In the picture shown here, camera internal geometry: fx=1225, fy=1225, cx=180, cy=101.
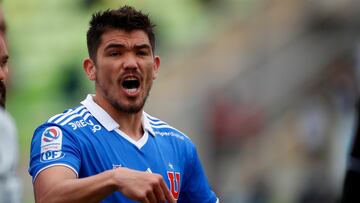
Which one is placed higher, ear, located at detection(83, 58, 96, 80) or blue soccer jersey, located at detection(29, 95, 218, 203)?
ear, located at detection(83, 58, 96, 80)

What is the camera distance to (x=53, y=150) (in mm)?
5918

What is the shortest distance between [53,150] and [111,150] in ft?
1.24

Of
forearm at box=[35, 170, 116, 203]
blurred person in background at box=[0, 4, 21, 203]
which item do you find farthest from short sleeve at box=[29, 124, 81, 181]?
blurred person in background at box=[0, 4, 21, 203]

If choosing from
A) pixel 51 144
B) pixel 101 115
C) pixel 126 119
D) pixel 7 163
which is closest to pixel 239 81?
pixel 126 119

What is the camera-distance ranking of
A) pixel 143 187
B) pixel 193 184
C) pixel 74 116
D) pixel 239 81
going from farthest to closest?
pixel 239 81, pixel 193 184, pixel 74 116, pixel 143 187

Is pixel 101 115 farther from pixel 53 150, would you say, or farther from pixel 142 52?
pixel 53 150

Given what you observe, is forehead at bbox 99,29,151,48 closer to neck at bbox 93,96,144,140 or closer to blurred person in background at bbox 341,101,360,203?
neck at bbox 93,96,144,140

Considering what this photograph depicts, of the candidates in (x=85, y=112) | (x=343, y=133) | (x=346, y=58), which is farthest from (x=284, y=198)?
Result: (x=85, y=112)

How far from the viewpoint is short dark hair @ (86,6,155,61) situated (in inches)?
249

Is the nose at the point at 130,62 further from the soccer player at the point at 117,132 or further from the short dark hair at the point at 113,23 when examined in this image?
the short dark hair at the point at 113,23

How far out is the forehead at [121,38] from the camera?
6.28 metres

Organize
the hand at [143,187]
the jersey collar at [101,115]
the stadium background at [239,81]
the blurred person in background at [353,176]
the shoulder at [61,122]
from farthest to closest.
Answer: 1. the stadium background at [239,81]
2. the blurred person in background at [353,176]
3. the jersey collar at [101,115]
4. the shoulder at [61,122]
5. the hand at [143,187]

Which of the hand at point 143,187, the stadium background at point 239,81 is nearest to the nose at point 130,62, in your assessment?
the hand at point 143,187

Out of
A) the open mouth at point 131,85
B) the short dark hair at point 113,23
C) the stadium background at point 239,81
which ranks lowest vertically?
the open mouth at point 131,85
